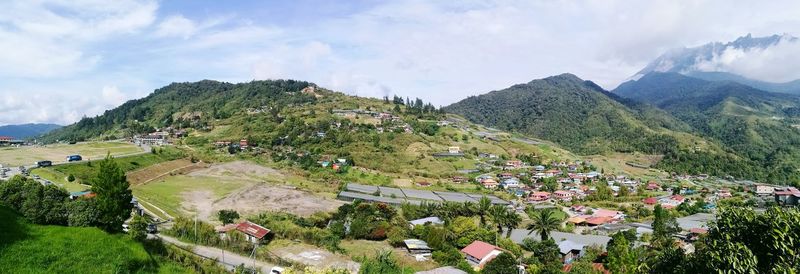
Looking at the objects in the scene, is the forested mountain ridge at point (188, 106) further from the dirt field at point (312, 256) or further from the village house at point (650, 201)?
the village house at point (650, 201)

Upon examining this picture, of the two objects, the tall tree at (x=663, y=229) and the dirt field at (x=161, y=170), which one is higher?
the dirt field at (x=161, y=170)

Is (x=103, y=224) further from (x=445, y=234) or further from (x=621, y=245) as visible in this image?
(x=621, y=245)

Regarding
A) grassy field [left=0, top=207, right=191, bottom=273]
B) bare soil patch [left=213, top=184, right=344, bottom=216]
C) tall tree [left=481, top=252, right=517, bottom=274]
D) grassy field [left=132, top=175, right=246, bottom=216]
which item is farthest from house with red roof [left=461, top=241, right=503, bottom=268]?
grassy field [left=132, top=175, right=246, bottom=216]

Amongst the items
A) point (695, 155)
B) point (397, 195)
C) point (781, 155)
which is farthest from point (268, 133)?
point (781, 155)

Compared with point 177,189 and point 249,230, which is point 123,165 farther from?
point 249,230

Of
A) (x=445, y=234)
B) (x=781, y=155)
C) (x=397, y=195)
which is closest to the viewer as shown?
(x=445, y=234)

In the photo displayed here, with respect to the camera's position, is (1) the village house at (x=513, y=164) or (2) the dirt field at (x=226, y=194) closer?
(2) the dirt field at (x=226, y=194)

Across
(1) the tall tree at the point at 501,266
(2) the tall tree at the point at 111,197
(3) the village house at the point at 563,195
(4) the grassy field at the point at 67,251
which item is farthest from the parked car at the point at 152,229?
(3) the village house at the point at 563,195

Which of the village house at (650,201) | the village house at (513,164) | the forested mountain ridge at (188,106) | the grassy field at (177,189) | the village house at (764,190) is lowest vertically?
the village house at (764,190)
